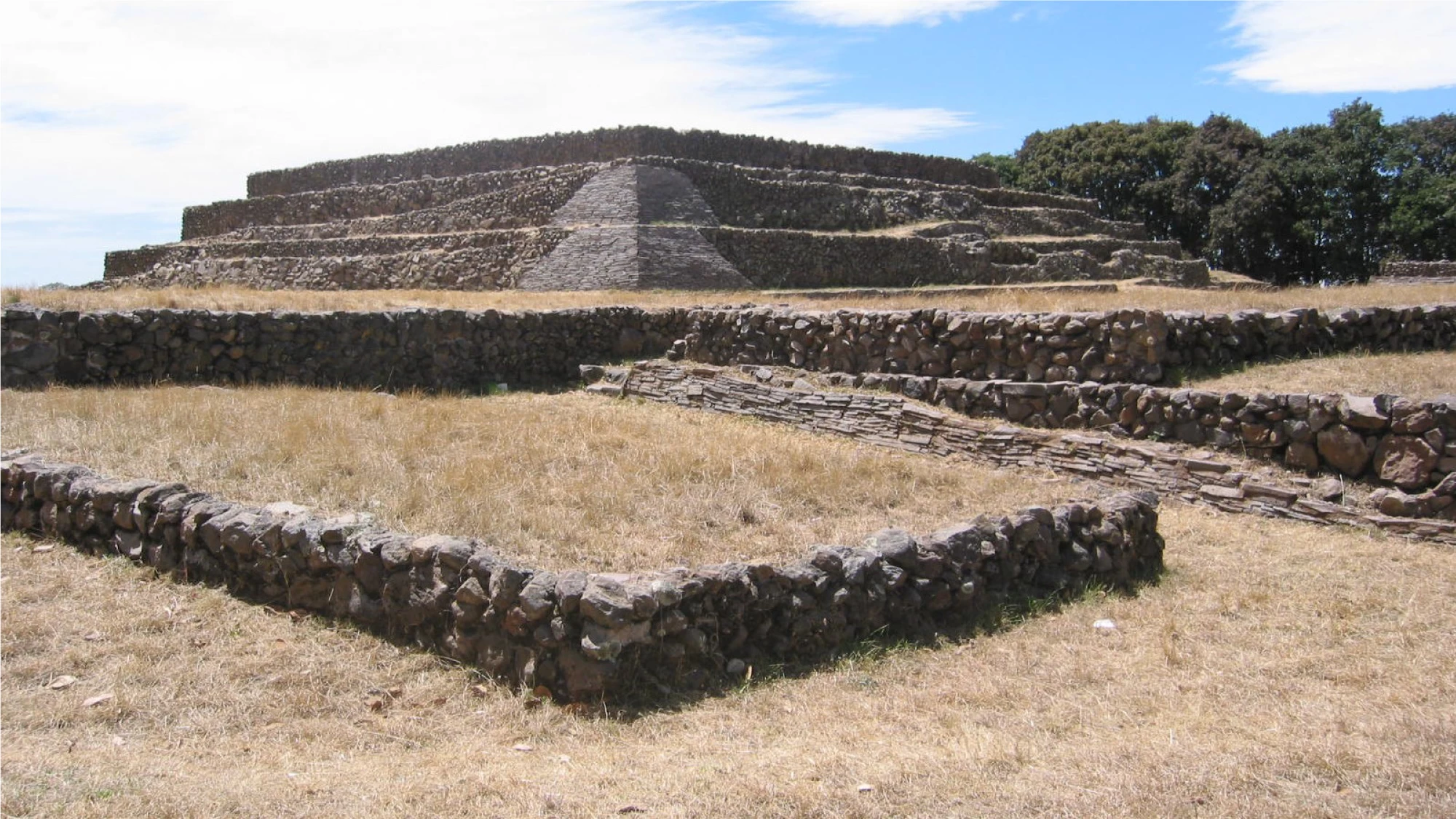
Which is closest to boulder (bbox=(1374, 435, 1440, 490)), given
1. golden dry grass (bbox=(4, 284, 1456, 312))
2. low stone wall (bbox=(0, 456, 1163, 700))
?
low stone wall (bbox=(0, 456, 1163, 700))

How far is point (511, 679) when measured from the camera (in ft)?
19.6

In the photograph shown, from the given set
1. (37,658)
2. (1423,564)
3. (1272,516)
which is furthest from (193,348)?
(1423,564)

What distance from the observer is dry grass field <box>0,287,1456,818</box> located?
4.58 m

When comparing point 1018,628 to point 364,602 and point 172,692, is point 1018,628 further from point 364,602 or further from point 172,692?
point 172,692

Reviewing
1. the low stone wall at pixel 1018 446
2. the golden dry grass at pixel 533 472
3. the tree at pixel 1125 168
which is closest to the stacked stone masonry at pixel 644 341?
the low stone wall at pixel 1018 446

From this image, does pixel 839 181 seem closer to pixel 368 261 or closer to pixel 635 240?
pixel 635 240

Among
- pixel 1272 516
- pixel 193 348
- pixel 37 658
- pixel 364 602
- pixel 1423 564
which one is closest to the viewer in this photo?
pixel 37 658

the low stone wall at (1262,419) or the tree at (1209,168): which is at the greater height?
the tree at (1209,168)

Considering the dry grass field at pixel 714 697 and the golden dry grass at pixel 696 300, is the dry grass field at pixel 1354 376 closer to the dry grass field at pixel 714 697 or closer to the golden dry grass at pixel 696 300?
the dry grass field at pixel 714 697

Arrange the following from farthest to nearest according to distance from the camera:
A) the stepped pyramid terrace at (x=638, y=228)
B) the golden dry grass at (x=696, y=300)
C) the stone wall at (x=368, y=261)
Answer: the stone wall at (x=368, y=261) < the stepped pyramid terrace at (x=638, y=228) < the golden dry grass at (x=696, y=300)

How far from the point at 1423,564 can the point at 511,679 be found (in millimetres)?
7441

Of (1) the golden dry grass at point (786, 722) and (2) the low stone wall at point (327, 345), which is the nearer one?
(1) the golden dry grass at point (786, 722)

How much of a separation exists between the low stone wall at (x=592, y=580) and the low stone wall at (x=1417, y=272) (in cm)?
2575

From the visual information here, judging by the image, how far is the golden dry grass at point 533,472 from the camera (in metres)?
7.60
